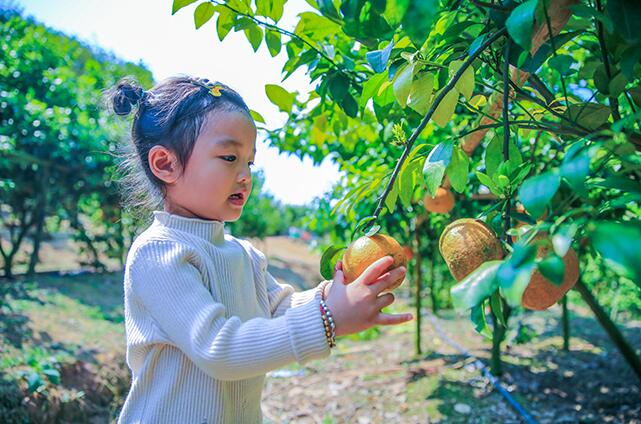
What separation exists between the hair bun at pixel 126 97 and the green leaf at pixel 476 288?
1.06 metres

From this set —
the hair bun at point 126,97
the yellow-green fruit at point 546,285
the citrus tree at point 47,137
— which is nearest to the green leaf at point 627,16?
the yellow-green fruit at point 546,285

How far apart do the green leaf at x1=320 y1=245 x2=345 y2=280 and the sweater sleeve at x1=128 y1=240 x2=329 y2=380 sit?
0.08 m

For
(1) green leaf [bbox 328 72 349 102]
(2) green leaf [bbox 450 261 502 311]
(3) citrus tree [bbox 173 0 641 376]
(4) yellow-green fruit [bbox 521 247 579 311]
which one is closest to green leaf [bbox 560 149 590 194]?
(3) citrus tree [bbox 173 0 641 376]

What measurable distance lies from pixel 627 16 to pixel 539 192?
285 mm

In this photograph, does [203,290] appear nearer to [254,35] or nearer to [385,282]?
[385,282]

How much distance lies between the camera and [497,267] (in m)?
0.50

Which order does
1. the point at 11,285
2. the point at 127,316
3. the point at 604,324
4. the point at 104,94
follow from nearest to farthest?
the point at 127,316, the point at 104,94, the point at 604,324, the point at 11,285

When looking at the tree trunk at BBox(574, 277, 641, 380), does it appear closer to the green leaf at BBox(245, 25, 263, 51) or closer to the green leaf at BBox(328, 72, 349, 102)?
the green leaf at BBox(328, 72, 349, 102)

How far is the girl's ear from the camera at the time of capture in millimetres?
1143

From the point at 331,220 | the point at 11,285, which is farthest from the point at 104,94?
the point at 11,285

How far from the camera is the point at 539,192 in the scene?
46cm

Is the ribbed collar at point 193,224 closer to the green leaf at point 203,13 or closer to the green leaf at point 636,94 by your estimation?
the green leaf at point 203,13

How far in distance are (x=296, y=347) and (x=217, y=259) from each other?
0.38m

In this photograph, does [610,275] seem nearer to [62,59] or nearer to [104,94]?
[104,94]
